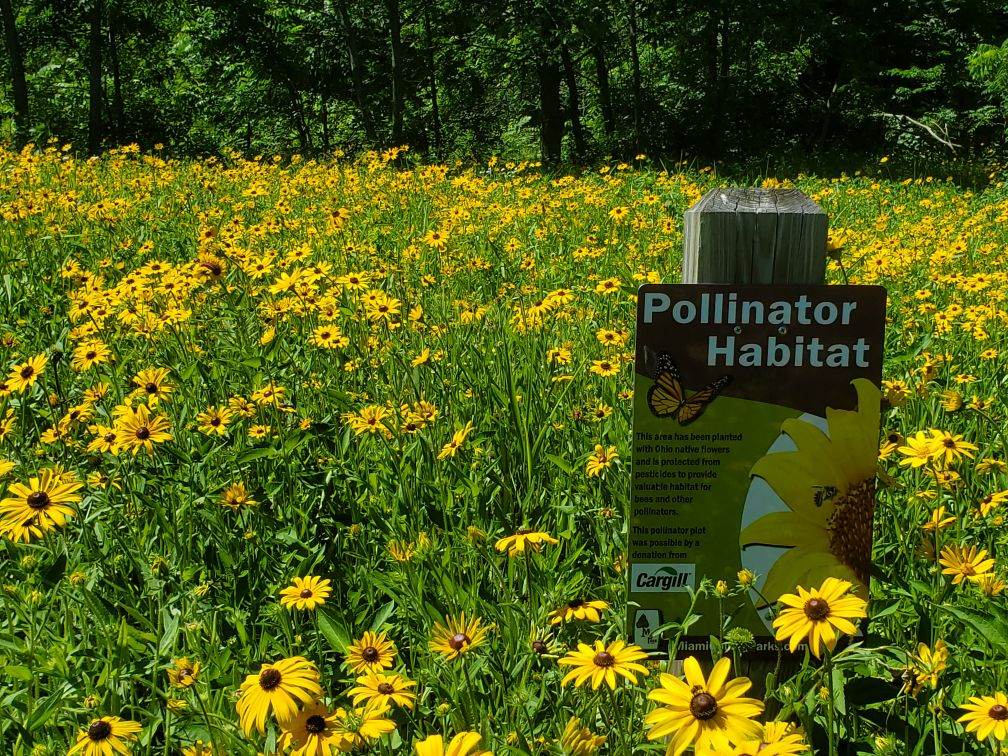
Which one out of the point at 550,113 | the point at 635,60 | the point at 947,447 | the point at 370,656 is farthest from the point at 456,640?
the point at 550,113

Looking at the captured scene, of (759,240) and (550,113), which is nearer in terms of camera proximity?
(759,240)

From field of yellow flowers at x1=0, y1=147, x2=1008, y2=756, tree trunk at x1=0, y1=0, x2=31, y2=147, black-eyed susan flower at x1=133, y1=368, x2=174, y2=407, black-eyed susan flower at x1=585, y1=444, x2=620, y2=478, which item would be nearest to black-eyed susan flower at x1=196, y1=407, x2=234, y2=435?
field of yellow flowers at x1=0, y1=147, x2=1008, y2=756

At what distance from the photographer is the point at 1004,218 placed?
5.36m

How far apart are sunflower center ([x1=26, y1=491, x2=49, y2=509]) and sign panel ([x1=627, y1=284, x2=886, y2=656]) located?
1.04 metres

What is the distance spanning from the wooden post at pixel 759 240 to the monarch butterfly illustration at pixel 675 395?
212mm

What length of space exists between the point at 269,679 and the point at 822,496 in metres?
0.91

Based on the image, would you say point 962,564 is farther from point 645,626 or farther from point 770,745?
point 770,745

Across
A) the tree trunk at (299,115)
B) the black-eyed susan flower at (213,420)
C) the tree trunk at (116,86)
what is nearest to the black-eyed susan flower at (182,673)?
the black-eyed susan flower at (213,420)

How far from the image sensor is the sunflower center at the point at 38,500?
149cm

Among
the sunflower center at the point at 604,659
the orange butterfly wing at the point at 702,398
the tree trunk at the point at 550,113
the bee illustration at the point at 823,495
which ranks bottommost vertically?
the sunflower center at the point at 604,659

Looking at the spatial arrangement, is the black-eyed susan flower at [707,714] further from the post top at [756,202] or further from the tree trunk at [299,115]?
the tree trunk at [299,115]

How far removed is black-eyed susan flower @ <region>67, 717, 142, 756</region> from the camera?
1.06 meters

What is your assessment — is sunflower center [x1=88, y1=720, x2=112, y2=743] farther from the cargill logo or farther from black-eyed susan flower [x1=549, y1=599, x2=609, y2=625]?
the cargill logo

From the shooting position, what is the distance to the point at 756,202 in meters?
1.46
